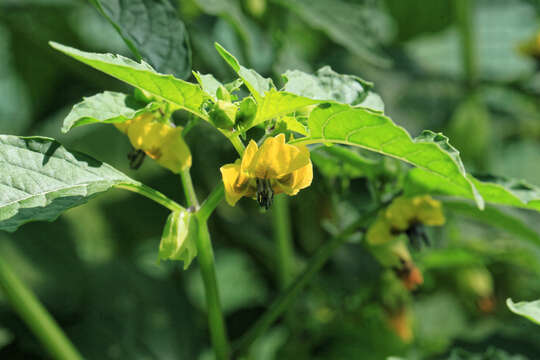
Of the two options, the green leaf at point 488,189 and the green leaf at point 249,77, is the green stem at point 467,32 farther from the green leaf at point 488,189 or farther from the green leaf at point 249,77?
the green leaf at point 249,77

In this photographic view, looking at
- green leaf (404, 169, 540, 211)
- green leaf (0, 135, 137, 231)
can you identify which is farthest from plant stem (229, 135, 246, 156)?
green leaf (404, 169, 540, 211)

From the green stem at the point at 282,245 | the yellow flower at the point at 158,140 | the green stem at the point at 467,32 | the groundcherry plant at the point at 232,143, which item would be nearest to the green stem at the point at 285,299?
the groundcherry plant at the point at 232,143

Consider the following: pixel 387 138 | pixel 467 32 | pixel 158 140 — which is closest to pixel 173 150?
pixel 158 140

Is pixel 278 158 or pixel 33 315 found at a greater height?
pixel 278 158

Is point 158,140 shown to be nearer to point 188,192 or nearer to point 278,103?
point 188,192

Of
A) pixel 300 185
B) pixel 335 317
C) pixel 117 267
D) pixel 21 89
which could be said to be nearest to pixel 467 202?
pixel 300 185

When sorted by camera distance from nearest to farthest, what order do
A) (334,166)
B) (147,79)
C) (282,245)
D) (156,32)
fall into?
(147,79), (156,32), (334,166), (282,245)
